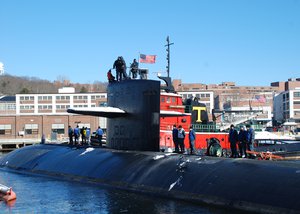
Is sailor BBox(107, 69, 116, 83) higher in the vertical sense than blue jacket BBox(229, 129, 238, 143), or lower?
higher

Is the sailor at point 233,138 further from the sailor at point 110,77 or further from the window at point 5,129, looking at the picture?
the window at point 5,129

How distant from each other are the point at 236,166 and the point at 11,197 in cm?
661

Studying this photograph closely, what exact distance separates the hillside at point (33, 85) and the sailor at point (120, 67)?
5016 inches

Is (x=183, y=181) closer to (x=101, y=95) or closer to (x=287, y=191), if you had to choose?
(x=287, y=191)

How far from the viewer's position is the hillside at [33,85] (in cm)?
15096

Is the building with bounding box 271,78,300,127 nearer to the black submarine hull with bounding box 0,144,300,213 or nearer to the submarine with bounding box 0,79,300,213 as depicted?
the submarine with bounding box 0,79,300,213

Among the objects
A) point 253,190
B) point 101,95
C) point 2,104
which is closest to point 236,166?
point 253,190

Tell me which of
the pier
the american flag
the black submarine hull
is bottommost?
the pier

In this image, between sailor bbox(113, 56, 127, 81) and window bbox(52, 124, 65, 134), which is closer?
sailor bbox(113, 56, 127, 81)

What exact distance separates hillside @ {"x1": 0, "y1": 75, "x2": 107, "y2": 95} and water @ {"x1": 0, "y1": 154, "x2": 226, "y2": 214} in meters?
131

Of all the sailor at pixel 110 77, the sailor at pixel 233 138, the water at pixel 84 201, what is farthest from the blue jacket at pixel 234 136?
the sailor at pixel 110 77

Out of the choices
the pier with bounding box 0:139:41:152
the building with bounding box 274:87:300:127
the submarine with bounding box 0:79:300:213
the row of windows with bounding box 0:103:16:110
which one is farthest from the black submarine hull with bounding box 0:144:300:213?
the building with bounding box 274:87:300:127

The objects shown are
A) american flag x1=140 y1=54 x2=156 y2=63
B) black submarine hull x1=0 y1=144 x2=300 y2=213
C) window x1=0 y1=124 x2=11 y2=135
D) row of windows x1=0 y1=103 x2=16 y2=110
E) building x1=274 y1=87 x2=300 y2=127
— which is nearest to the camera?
black submarine hull x1=0 y1=144 x2=300 y2=213

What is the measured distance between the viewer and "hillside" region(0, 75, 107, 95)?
15096 cm
